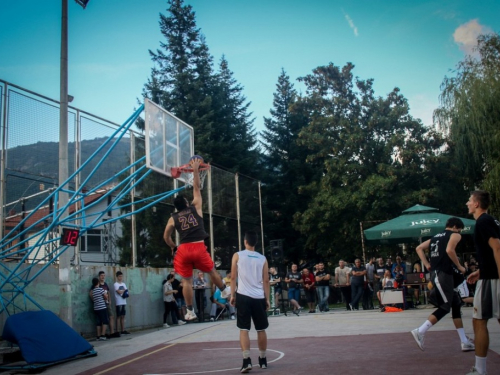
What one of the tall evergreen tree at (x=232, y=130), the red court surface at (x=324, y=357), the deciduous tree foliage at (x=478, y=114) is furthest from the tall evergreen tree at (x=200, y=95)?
the red court surface at (x=324, y=357)

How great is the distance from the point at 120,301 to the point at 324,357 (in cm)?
983

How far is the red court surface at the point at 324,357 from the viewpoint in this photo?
8094mm

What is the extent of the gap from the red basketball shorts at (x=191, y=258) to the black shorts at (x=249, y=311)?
118 cm

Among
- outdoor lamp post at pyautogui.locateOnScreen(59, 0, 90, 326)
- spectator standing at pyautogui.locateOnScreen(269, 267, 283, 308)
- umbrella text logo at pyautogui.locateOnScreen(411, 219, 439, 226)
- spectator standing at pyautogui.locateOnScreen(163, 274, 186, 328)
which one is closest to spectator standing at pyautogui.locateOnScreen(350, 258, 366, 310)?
umbrella text logo at pyautogui.locateOnScreen(411, 219, 439, 226)

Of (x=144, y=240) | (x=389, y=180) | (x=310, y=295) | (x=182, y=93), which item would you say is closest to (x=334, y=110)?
(x=389, y=180)

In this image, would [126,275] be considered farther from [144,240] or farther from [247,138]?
[247,138]

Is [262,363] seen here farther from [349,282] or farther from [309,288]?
[349,282]

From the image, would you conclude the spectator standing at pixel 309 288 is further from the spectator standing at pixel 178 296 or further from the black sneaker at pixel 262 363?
the black sneaker at pixel 262 363

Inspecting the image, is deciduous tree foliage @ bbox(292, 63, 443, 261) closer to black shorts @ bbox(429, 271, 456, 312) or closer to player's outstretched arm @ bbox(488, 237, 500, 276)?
black shorts @ bbox(429, 271, 456, 312)

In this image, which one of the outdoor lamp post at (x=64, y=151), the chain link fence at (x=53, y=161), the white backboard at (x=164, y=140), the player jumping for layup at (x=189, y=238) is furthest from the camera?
the chain link fence at (x=53, y=161)

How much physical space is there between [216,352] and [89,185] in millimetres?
8094

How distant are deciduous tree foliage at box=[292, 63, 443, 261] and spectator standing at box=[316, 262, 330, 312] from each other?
13.7 m

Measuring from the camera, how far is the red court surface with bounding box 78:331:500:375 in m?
8.09

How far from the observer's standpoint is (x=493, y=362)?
26.1 ft
